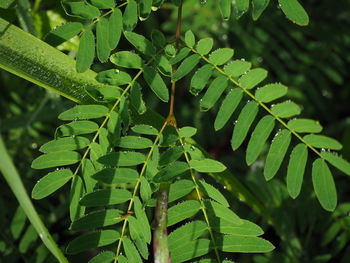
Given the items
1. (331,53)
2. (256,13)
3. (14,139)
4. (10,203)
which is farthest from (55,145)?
(331,53)

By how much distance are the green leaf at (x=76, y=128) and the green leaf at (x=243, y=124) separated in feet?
1.21

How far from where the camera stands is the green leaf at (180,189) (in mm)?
1276

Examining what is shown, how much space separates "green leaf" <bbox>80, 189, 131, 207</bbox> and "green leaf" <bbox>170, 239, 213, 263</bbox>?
0.18m

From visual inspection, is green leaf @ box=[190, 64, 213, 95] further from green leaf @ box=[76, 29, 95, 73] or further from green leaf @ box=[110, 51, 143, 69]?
green leaf @ box=[76, 29, 95, 73]

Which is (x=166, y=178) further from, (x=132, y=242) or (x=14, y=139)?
(x=14, y=139)

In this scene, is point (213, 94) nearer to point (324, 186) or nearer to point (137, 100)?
point (137, 100)

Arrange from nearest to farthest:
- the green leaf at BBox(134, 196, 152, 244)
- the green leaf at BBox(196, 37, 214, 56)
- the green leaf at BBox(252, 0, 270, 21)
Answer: the green leaf at BBox(134, 196, 152, 244) → the green leaf at BBox(252, 0, 270, 21) → the green leaf at BBox(196, 37, 214, 56)

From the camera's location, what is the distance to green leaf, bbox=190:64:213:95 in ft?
4.51

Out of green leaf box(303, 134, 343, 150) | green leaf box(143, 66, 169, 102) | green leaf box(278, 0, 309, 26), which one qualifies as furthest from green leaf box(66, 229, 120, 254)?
green leaf box(278, 0, 309, 26)

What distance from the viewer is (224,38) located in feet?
7.80

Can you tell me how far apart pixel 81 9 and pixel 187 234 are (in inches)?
25.1

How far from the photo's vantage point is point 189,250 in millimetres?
1243

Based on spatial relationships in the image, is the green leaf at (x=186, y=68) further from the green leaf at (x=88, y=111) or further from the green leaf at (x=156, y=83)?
the green leaf at (x=88, y=111)

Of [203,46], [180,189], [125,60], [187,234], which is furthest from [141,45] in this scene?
[187,234]
